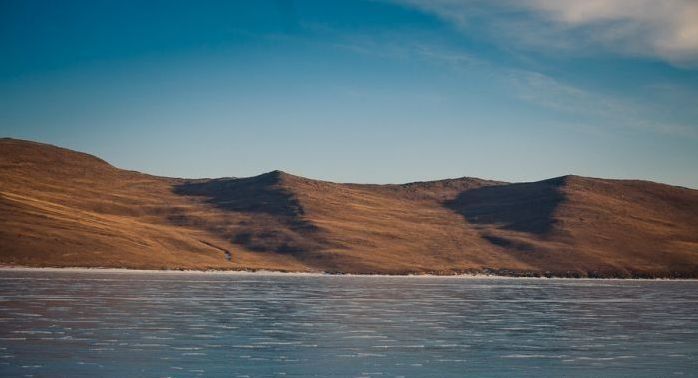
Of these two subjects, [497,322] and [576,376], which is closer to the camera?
[576,376]

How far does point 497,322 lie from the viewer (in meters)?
51.9

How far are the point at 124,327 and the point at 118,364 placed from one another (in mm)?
13632

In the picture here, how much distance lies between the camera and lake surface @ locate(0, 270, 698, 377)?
2991 cm

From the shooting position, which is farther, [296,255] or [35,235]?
[296,255]

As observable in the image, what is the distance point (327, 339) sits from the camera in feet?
130

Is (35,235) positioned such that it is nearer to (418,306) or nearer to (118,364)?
(418,306)

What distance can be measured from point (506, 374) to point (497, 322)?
906 inches

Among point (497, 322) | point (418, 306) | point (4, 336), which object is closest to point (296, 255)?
point (418, 306)

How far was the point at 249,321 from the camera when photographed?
48.3 meters

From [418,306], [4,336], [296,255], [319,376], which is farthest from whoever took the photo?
[296,255]

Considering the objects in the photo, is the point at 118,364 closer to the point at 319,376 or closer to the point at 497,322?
the point at 319,376

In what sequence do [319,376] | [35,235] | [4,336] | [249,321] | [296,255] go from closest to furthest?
[319,376] → [4,336] → [249,321] → [35,235] → [296,255]

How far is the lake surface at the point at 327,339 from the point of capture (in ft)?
98.1

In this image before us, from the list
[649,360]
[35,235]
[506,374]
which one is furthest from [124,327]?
[35,235]
